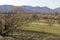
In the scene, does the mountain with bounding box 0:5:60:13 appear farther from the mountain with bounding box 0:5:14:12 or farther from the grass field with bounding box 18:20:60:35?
the grass field with bounding box 18:20:60:35

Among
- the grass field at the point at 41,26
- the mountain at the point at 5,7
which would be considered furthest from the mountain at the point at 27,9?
the grass field at the point at 41,26

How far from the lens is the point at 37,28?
3.77m

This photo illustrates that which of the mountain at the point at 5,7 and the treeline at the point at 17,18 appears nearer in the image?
the treeline at the point at 17,18

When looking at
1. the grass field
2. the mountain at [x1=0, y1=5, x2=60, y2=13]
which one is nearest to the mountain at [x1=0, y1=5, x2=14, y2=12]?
the mountain at [x1=0, y1=5, x2=60, y2=13]

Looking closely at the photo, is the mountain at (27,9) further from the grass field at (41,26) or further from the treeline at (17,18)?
the grass field at (41,26)

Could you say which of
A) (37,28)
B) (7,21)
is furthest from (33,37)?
(7,21)

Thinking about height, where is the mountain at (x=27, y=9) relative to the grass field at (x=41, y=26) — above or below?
above

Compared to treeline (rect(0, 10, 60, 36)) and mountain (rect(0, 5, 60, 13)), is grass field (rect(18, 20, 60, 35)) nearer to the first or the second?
treeline (rect(0, 10, 60, 36))

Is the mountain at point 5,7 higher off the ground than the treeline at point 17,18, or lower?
higher

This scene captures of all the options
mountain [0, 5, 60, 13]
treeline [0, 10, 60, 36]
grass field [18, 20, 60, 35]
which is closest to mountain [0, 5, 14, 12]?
mountain [0, 5, 60, 13]

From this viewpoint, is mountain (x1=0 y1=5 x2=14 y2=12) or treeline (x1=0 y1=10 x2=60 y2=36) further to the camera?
mountain (x1=0 y1=5 x2=14 y2=12)

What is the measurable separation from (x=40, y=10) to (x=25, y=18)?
0.50 metres

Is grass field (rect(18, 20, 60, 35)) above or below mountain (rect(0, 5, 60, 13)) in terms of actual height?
below

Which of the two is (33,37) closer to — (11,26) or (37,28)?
(37,28)
